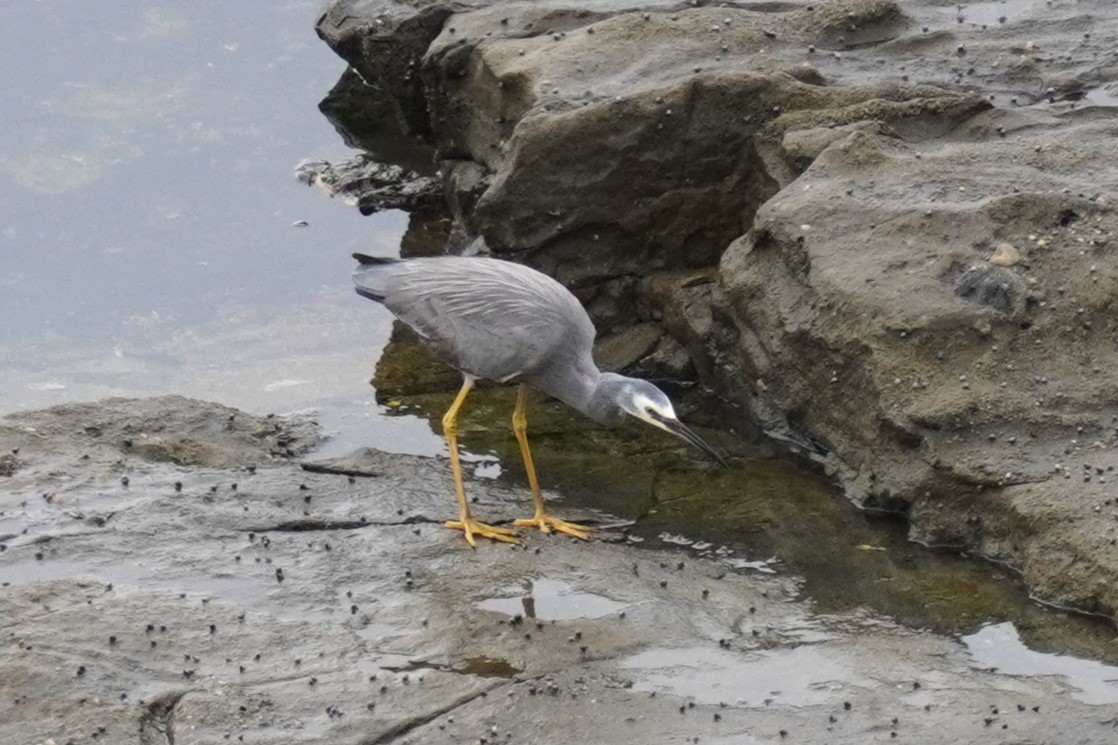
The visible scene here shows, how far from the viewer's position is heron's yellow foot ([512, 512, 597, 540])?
25.4 ft

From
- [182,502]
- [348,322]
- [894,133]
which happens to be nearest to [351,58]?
[348,322]

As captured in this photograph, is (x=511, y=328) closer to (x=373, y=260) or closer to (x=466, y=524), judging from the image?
(x=466, y=524)

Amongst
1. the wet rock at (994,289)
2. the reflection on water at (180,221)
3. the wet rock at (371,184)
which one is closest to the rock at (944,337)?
the wet rock at (994,289)

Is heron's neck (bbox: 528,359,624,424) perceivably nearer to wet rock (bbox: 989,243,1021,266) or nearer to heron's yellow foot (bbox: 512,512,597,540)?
heron's yellow foot (bbox: 512,512,597,540)

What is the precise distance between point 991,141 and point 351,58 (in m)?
5.21

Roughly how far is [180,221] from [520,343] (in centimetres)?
563

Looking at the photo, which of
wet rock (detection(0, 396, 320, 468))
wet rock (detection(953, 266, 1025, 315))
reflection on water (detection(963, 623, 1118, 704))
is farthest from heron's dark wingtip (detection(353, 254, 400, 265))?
reflection on water (detection(963, 623, 1118, 704))

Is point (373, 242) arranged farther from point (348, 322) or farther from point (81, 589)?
point (81, 589)

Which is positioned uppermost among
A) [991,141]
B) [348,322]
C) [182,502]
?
[991,141]

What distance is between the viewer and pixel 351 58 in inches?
499

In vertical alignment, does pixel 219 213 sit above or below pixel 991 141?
below

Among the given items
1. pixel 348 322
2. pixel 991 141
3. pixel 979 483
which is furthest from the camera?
pixel 348 322

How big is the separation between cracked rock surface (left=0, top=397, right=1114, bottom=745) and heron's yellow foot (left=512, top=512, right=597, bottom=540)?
10cm

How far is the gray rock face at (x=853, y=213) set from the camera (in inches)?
299
